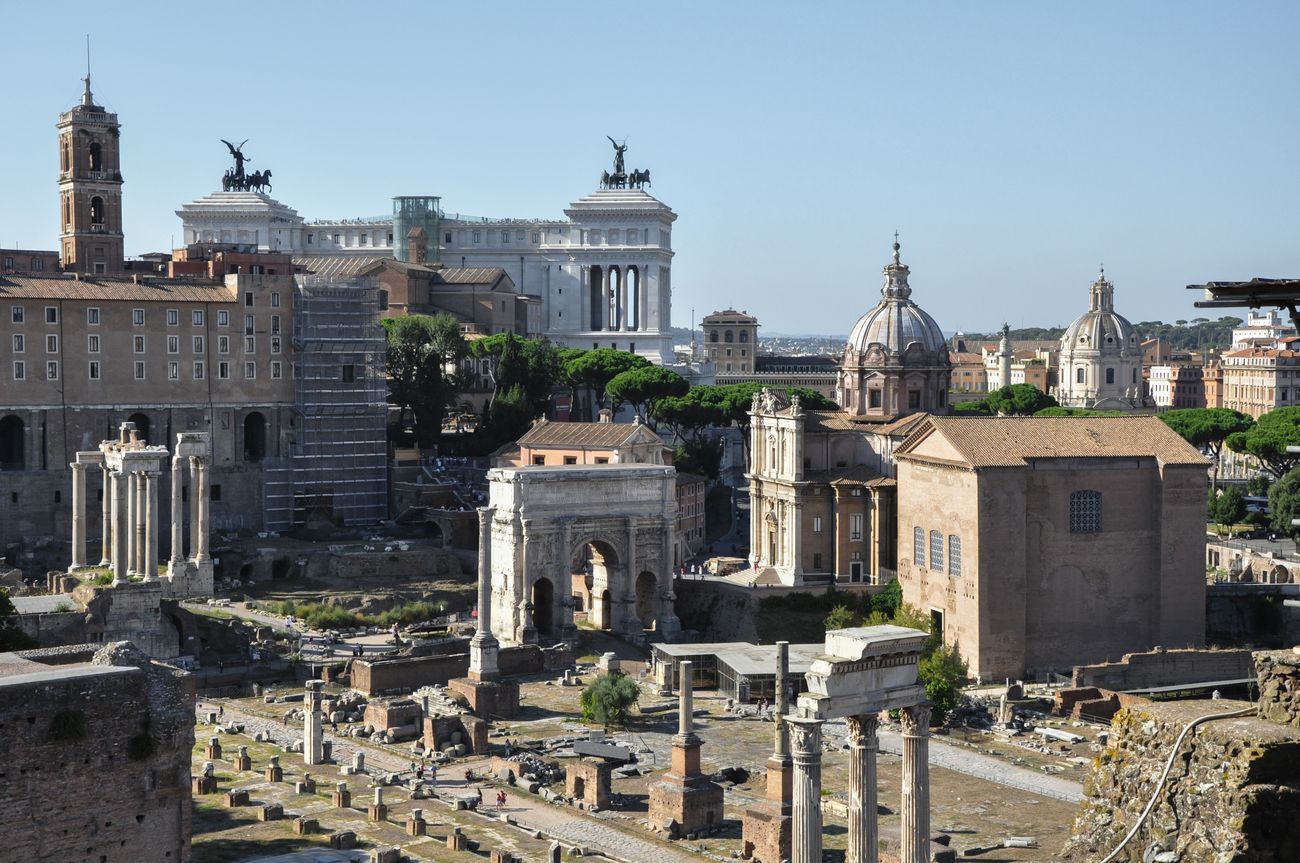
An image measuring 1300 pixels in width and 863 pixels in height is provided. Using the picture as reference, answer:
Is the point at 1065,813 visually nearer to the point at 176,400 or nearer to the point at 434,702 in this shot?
the point at 434,702

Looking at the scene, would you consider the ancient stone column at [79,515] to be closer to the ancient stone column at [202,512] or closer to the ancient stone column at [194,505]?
the ancient stone column at [194,505]

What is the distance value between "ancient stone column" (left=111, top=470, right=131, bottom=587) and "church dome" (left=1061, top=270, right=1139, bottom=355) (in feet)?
255

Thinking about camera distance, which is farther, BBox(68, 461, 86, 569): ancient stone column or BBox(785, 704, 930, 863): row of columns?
BBox(68, 461, 86, 569): ancient stone column

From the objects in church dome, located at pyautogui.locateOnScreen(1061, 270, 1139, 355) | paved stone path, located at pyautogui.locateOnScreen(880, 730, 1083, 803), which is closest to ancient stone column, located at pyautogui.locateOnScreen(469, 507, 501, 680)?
paved stone path, located at pyautogui.locateOnScreen(880, 730, 1083, 803)

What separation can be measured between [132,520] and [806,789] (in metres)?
36.7

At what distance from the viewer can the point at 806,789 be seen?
25.1 meters

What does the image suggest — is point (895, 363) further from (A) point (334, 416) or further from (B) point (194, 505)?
(B) point (194, 505)

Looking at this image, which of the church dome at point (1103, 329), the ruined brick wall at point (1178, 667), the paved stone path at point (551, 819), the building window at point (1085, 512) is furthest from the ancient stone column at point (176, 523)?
the church dome at point (1103, 329)

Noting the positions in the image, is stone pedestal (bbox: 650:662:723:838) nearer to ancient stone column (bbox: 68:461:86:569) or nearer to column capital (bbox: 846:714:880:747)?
column capital (bbox: 846:714:880:747)

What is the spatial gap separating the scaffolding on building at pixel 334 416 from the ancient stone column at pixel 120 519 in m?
9.86

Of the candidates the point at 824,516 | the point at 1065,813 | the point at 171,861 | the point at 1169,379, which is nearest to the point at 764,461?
the point at 824,516

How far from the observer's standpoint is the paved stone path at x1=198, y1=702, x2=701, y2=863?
3419 centimetres

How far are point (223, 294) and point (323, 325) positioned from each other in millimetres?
4046

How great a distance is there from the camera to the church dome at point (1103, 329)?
118250mm
